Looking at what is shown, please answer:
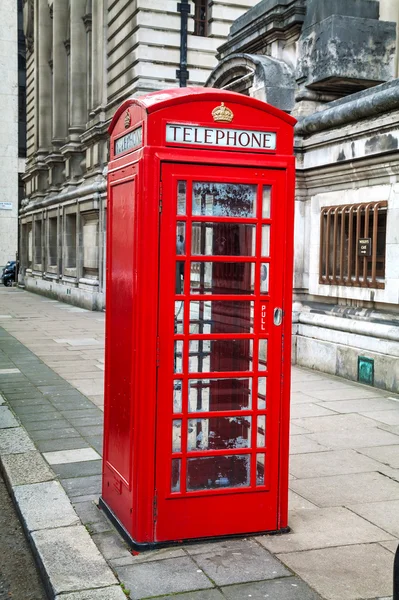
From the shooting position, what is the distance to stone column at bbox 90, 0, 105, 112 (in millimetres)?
22141

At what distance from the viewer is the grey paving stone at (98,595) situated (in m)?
3.56

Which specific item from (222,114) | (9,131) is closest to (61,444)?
(222,114)

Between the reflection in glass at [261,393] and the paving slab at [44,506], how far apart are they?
53.1 inches

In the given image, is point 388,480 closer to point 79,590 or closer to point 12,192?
point 79,590

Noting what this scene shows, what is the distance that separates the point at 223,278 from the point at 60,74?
26339 mm

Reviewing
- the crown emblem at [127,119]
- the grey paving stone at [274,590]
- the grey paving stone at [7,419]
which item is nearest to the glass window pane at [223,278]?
the crown emblem at [127,119]

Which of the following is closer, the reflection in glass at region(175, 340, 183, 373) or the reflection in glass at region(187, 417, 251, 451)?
the reflection in glass at region(175, 340, 183, 373)

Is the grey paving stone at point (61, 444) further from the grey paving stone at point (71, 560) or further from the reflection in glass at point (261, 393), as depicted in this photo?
the reflection in glass at point (261, 393)

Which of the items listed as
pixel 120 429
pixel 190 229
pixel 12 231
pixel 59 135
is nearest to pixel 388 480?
pixel 120 429

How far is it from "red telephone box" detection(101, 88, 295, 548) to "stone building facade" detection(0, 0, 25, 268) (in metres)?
39.8

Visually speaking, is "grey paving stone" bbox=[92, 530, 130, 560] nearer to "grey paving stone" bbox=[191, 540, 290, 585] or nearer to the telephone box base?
the telephone box base

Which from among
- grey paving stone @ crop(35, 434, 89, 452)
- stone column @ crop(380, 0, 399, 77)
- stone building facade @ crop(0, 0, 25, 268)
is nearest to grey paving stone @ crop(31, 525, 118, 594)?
grey paving stone @ crop(35, 434, 89, 452)

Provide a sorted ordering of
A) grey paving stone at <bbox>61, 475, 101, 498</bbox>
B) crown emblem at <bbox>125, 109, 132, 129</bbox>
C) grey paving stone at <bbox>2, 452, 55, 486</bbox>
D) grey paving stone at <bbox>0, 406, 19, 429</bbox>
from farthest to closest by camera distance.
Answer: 1. grey paving stone at <bbox>0, 406, 19, 429</bbox>
2. grey paving stone at <bbox>2, 452, 55, 486</bbox>
3. grey paving stone at <bbox>61, 475, 101, 498</bbox>
4. crown emblem at <bbox>125, 109, 132, 129</bbox>

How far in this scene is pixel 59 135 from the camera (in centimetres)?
2895
